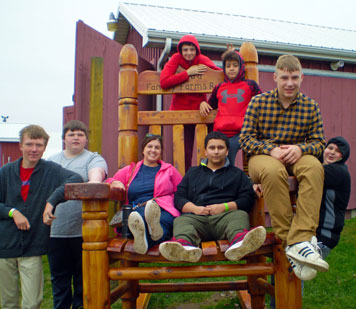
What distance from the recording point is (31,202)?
2.14m

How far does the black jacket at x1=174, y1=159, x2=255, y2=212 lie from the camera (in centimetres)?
216

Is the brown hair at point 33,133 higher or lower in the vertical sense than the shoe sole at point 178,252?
higher

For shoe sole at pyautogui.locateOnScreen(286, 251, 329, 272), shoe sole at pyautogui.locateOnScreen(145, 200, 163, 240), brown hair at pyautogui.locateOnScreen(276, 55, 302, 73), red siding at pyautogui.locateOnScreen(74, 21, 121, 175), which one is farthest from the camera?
red siding at pyautogui.locateOnScreen(74, 21, 121, 175)

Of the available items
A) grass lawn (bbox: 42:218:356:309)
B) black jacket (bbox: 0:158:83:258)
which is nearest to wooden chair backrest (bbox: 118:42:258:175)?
black jacket (bbox: 0:158:83:258)

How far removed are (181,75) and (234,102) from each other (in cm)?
50

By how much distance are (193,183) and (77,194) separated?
847 mm

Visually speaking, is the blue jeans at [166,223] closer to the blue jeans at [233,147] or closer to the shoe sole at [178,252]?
the shoe sole at [178,252]

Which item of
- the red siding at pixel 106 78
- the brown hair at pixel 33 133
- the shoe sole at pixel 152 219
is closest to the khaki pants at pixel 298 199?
the shoe sole at pixel 152 219

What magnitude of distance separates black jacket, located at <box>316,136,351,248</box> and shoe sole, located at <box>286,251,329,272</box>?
1.20 feet

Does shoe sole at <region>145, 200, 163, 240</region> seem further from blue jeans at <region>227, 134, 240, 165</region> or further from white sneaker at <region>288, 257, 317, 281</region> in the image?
blue jeans at <region>227, 134, 240, 165</region>

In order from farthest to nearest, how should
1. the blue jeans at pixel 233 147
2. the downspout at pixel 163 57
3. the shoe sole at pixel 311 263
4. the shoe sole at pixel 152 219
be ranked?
the downspout at pixel 163 57 → the blue jeans at pixel 233 147 → the shoe sole at pixel 152 219 → the shoe sole at pixel 311 263

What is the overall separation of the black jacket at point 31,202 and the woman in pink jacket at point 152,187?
0.35 m

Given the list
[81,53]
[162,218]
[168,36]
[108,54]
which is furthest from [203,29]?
[162,218]

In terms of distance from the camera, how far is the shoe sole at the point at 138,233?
166cm
